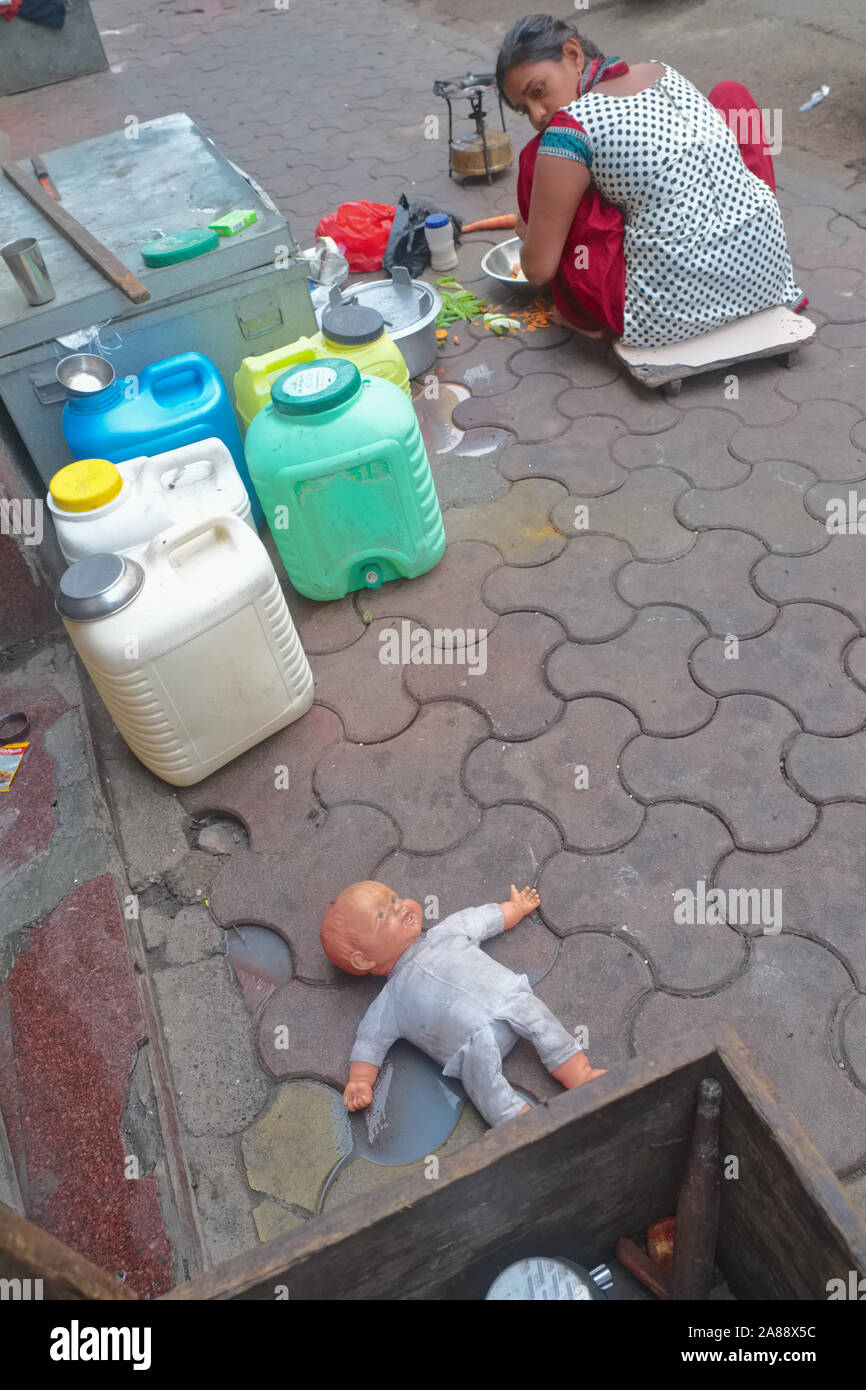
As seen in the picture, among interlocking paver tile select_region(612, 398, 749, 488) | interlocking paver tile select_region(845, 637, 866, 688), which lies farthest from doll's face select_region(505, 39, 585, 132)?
interlocking paver tile select_region(845, 637, 866, 688)

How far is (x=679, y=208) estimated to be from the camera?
3242 millimetres

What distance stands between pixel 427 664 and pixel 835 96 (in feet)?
14.7

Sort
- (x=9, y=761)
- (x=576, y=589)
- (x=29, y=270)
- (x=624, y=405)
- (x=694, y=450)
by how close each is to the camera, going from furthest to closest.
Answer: (x=624, y=405)
(x=694, y=450)
(x=576, y=589)
(x=29, y=270)
(x=9, y=761)

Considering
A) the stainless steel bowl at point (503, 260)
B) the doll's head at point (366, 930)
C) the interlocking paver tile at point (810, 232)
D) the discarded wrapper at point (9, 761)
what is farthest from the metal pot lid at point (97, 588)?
the interlocking paver tile at point (810, 232)

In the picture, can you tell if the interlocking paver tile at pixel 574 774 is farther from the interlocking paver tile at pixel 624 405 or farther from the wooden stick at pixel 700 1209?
the interlocking paver tile at pixel 624 405

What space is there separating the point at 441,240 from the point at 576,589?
225 cm

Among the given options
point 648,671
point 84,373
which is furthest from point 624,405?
point 84,373

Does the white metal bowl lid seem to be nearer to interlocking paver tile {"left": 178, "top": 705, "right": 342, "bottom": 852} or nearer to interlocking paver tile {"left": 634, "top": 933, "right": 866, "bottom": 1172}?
interlocking paver tile {"left": 634, "top": 933, "right": 866, "bottom": 1172}

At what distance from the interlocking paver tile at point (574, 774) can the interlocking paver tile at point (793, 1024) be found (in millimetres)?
422

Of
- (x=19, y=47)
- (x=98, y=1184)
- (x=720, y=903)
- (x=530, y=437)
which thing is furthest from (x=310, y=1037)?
(x=19, y=47)

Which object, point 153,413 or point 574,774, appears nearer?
point 574,774

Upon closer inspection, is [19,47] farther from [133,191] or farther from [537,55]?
[537,55]

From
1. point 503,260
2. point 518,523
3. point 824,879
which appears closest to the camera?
point 824,879

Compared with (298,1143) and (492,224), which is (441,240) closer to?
(492,224)
